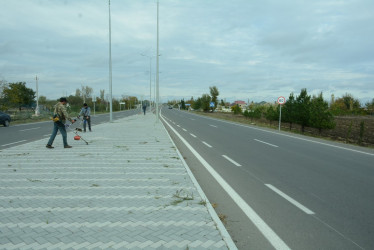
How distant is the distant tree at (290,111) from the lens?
28969mm

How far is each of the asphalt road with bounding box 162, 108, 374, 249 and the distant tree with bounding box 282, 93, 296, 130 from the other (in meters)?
21.4

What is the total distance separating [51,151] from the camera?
8875 millimetres

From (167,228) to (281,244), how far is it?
4.65 feet

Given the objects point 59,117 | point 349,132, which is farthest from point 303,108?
point 59,117

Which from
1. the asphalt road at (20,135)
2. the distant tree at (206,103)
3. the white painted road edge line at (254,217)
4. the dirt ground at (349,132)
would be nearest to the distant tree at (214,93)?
the distant tree at (206,103)

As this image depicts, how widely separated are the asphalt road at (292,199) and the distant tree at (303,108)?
19568mm

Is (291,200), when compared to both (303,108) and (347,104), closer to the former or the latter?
(303,108)

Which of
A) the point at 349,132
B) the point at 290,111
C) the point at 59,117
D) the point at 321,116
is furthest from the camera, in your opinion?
the point at 290,111

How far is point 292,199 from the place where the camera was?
4609 mm

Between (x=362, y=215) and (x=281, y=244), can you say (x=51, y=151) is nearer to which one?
(x=281, y=244)

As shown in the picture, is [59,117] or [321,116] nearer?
[59,117]

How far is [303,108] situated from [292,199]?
25.2 meters

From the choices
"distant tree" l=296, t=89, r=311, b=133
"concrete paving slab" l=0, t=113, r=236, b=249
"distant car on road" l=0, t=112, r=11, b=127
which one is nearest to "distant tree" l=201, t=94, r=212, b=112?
"distant tree" l=296, t=89, r=311, b=133

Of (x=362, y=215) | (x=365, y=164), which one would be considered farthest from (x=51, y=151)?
(x=365, y=164)
